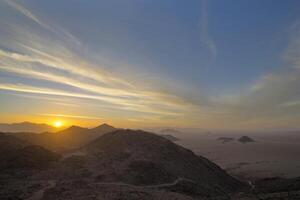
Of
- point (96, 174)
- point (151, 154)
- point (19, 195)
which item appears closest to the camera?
point (19, 195)

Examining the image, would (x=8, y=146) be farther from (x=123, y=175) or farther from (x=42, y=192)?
(x=42, y=192)

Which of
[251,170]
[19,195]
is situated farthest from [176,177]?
[251,170]

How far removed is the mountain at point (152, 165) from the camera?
4191 centimetres

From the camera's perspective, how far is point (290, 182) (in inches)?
1767

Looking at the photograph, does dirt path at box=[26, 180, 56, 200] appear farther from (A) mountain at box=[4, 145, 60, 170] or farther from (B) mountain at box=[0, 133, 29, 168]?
(B) mountain at box=[0, 133, 29, 168]

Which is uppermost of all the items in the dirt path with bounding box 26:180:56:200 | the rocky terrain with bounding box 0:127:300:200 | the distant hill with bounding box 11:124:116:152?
the distant hill with bounding box 11:124:116:152

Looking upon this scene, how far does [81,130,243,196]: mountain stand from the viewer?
41.9 m

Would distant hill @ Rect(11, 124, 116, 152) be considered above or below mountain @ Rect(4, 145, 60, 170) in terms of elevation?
above

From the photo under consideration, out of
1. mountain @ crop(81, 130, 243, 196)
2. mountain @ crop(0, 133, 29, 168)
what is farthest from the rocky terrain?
mountain @ crop(0, 133, 29, 168)

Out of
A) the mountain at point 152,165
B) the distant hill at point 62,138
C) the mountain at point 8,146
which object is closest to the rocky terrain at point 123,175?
the mountain at point 152,165

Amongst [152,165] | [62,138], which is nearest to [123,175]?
[152,165]

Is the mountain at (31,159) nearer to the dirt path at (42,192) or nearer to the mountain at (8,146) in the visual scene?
the mountain at (8,146)

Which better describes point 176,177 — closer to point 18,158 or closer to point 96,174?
point 96,174

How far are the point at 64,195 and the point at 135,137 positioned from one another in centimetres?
2767
